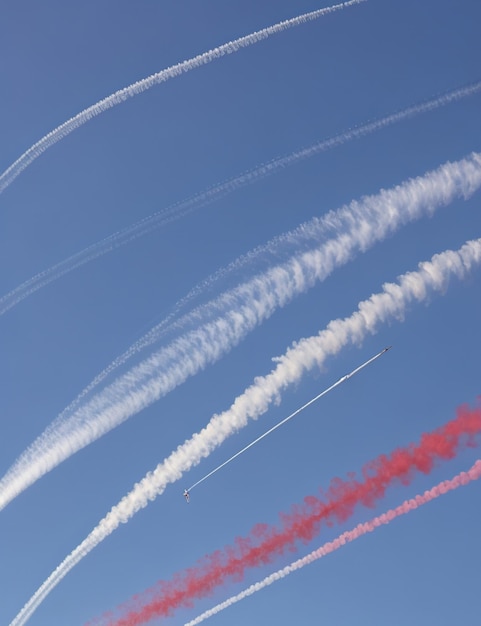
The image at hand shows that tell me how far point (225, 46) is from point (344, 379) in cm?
1534

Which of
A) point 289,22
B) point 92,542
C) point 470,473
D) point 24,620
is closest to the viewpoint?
point 470,473

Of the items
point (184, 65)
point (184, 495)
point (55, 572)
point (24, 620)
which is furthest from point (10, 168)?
point (24, 620)

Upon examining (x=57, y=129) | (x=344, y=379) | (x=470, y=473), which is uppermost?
(x=57, y=129)

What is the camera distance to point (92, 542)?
48.6 metres

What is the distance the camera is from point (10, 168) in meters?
45.7

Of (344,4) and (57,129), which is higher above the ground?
(57,129)

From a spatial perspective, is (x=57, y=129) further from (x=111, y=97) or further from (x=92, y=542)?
(x=92, y=542)

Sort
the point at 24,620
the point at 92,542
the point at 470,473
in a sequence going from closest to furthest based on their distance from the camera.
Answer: the point at 470,473 → the point at 92,542 → the point at 24,620

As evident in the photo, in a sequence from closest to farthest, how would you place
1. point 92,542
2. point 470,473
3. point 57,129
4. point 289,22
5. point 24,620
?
point 470,473
point 289,22
point 57,129
point 92,542
point 24,620

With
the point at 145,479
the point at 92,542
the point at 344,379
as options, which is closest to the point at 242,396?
the point at 344,379

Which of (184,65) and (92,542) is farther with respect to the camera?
(92,542)

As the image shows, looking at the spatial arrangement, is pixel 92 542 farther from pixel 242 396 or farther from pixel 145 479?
pixel 242 396

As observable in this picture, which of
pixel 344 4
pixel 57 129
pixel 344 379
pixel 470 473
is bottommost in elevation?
pixel 470 473

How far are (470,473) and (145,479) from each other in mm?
15699
